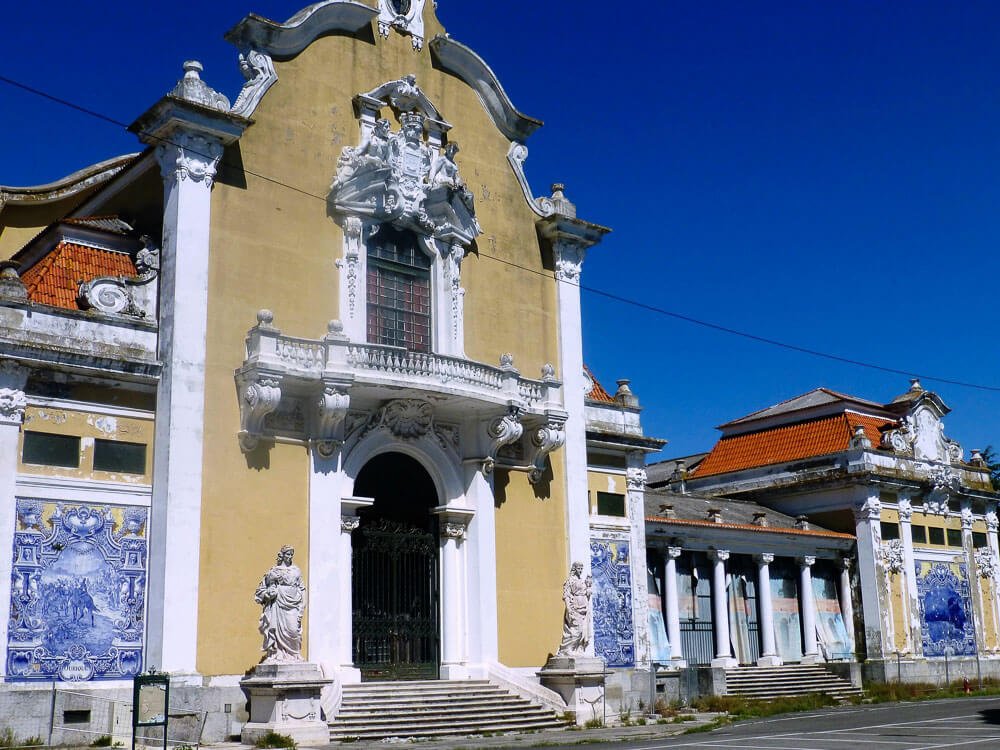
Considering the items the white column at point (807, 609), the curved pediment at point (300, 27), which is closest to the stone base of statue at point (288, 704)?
the curved pediment at point (300, 27)

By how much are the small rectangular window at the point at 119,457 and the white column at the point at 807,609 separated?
21.6m

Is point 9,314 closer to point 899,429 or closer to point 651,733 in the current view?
point 651,733

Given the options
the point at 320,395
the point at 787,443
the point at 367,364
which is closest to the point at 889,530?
the point at 787,443

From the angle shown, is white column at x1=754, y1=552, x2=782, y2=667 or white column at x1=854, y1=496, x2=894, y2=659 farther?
white column at x1=854, y1=496, x2=894, y2=659

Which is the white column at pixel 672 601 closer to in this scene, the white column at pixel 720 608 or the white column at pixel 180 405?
the white column at pixel 720 608

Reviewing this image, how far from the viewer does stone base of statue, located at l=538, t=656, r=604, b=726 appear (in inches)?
923

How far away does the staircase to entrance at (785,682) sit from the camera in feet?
101

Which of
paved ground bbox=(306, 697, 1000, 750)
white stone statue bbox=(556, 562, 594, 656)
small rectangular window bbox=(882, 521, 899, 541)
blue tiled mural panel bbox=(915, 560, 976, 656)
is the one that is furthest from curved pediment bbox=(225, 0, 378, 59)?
blue tiled mural panel bbox=(915, 560, 976, 656)

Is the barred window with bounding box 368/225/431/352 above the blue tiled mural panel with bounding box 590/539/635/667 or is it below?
above

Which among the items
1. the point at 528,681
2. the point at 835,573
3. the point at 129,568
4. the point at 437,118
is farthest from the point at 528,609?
the point at 835,573

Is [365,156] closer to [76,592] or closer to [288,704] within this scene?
[76,592]

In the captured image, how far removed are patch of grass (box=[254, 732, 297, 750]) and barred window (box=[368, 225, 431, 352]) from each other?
8.09 m

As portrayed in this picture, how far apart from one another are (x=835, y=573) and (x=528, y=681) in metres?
16.3

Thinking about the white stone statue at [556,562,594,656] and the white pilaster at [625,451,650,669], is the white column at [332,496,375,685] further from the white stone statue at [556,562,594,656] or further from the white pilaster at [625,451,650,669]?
the white pilaster at [625,451,650,669]
